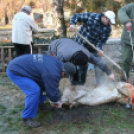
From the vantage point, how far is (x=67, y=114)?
3107mm

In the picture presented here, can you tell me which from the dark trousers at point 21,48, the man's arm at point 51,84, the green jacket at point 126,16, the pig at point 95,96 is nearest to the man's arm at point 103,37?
the green jacket at point 126,16

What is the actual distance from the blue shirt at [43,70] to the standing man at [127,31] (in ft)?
5.52

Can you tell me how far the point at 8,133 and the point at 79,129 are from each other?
3.08 ft

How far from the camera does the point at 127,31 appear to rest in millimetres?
3848

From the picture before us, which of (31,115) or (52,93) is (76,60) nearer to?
(52,93)

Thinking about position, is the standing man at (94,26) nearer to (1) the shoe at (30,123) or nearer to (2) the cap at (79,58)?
(2) the cap at (79,58)

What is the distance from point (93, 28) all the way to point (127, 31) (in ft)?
2.49

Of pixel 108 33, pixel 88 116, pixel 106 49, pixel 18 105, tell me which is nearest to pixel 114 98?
pixel 88 116

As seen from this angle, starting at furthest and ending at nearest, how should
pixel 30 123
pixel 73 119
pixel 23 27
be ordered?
pixel 23 27, pixel 73 119, pixel 30 123

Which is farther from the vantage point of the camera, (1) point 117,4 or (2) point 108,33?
(1) point 117,4

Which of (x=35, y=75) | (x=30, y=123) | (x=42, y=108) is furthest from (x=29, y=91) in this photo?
(x=42, y=108)

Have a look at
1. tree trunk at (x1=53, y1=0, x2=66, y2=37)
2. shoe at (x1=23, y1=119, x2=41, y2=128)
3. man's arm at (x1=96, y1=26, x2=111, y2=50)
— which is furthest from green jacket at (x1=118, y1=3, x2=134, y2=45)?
tree trunk at (x1=53, y1=0, x2=66, y2=37)

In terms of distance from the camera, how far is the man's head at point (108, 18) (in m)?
3.26

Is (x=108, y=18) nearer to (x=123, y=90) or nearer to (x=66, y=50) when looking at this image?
(x=66, y=50)
